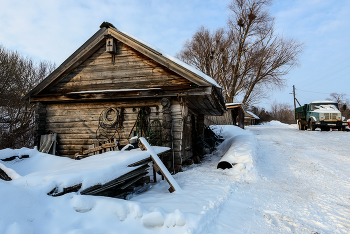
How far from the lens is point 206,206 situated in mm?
3342

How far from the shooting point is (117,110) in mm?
7617

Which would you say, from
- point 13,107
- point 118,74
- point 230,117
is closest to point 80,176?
point 118,74

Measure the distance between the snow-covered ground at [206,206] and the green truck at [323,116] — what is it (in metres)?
12.2

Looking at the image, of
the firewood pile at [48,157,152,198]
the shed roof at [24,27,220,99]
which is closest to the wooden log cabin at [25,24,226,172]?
the shed roof at [24,27,220,99]

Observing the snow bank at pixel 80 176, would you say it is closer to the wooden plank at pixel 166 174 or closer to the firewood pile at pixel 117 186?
the firewood pile at pixel 117 186

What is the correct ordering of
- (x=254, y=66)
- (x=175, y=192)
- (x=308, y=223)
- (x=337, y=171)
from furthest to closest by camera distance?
(x=254, y=66) < (x=337, y=171) < (x=175, y=192) < (x=308, y=223)

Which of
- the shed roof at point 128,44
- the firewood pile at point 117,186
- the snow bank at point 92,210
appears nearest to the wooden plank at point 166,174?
the firewood pile at point 117,186

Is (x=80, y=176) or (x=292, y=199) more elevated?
(x=80, y=176)

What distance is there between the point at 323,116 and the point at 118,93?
16.9 meters

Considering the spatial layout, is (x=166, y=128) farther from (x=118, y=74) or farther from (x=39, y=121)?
(x=39, y=121)

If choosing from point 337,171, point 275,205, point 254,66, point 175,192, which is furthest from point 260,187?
point 254,66

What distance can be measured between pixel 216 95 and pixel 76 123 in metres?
5.64

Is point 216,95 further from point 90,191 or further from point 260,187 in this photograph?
point 90,191

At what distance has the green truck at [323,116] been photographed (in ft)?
53.1
